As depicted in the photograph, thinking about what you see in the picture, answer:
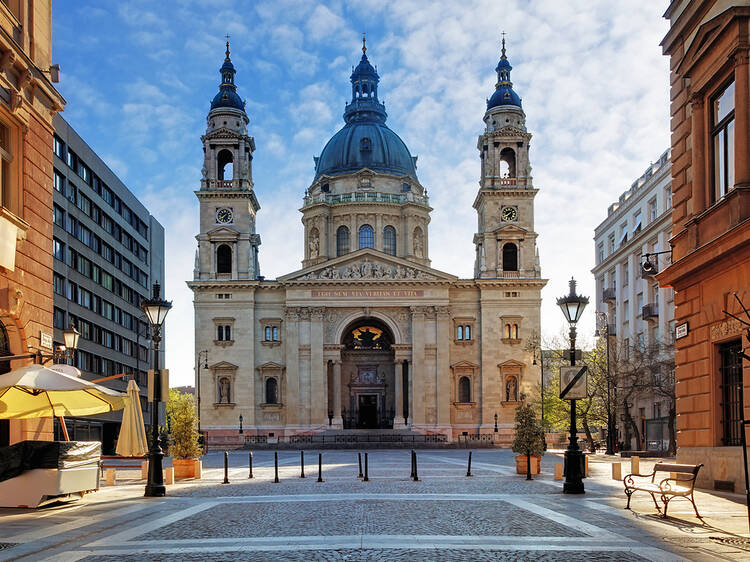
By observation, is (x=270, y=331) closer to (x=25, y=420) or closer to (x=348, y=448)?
(x=348, y=448)

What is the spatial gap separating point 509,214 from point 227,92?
87.8 ft

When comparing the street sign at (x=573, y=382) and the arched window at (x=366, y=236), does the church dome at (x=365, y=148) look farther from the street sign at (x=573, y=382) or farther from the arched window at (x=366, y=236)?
the street sign at (x=573, y=382)

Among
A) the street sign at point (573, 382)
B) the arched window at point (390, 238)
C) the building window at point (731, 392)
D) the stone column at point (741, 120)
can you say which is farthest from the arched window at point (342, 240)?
the stone column at point (741, 120)

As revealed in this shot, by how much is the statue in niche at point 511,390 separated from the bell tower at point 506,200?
8762 millimetres

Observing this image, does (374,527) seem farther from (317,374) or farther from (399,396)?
(399,396)

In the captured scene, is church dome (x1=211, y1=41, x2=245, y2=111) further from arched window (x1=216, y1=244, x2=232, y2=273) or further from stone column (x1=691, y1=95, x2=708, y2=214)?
stone column (x1=691, y1=95, x2=708, y2=214)

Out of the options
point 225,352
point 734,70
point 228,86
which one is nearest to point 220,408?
point 225,352

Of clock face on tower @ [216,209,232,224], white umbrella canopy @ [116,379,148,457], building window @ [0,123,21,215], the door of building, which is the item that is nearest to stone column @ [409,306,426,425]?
the door of building

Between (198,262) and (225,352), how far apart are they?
26.3ft

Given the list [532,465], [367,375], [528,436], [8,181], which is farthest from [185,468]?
[367,375]

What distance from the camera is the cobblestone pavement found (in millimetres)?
11789

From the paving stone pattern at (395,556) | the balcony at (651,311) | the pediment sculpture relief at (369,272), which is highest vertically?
the pediment sculpture relief at (369,272)

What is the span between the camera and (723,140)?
2006 cm

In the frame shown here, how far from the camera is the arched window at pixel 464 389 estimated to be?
7481 cm
